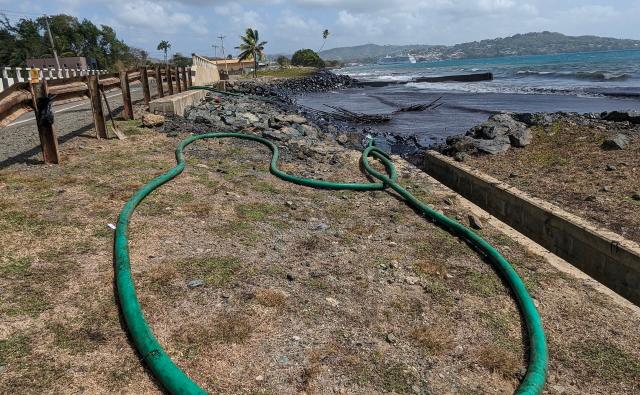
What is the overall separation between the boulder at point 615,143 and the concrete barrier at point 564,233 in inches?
122

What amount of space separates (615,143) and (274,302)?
8.26m

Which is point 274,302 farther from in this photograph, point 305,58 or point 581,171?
point 305,58

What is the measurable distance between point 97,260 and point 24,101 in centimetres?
346

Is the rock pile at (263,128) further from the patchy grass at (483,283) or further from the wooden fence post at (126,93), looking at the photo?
the patchy grass at (483,283)

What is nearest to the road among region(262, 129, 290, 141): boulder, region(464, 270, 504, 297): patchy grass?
region(262, 129, 290, 141): boulder

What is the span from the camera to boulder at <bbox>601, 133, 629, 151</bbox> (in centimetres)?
867

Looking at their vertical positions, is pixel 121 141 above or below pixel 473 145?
above

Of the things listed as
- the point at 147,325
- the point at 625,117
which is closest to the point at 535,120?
the point at 625,117

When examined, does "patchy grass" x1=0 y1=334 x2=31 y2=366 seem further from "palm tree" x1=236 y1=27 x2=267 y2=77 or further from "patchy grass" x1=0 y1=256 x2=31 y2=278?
"palm tree" x1=236 y1=27 x2=267 y2=77

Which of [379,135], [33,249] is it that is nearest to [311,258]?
[33,249]

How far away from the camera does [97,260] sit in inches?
152

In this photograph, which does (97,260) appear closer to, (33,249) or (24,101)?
(33,249)

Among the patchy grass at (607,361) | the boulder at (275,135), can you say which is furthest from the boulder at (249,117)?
the patchy grass at (607,361)

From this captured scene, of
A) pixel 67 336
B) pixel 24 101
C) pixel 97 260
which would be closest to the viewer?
pixel 67 336
